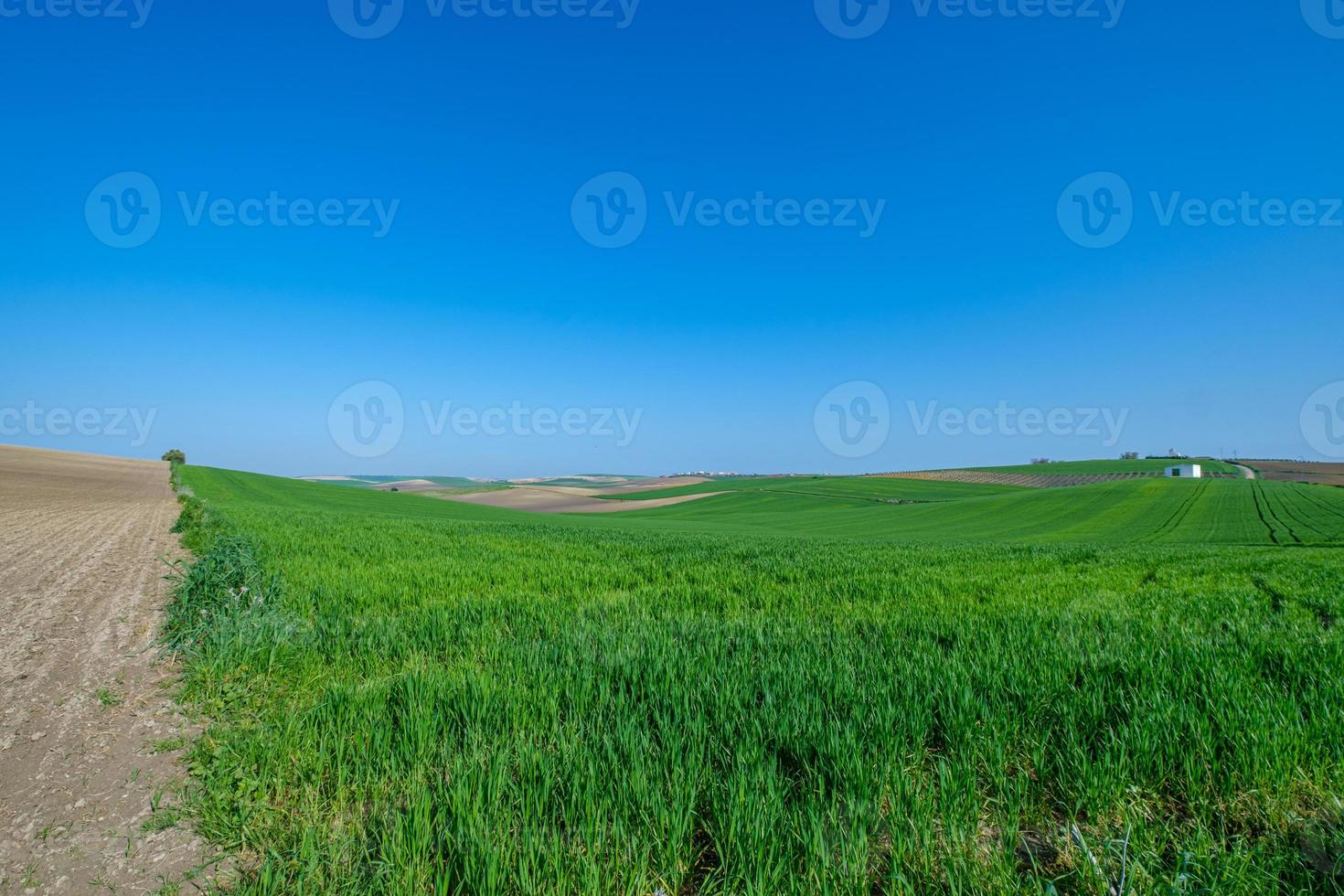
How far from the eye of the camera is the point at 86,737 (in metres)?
3.99

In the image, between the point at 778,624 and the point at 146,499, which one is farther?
the point at 146,499

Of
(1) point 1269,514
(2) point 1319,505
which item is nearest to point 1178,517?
(1) point 1269,514

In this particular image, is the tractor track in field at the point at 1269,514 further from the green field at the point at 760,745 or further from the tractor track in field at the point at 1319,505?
the green field at the point at 760,745

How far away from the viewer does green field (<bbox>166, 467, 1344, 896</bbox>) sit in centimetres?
233

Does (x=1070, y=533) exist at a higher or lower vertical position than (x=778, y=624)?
lower

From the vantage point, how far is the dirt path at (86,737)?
270cm

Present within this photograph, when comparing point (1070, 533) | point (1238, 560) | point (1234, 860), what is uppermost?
point (1234, 860)

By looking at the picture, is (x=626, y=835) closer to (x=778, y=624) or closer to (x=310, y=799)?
(x=310, y=799)

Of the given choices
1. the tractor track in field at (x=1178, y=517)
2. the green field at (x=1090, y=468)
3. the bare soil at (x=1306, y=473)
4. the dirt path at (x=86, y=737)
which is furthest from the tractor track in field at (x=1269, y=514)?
the dirt path at (x=86, y=737)

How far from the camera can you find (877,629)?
247 inches

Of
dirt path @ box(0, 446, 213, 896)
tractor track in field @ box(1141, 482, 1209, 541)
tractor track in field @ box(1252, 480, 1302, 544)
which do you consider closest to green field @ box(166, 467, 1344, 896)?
dirt path @ box(0, 446, 213, 896)

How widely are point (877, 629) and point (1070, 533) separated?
131ft

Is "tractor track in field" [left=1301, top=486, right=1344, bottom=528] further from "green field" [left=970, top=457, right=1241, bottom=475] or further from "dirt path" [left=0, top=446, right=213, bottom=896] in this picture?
"dirt path" [left=0, top=446, right=213, bottom=896]

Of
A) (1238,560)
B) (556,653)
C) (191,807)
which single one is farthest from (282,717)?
(1238,560)
